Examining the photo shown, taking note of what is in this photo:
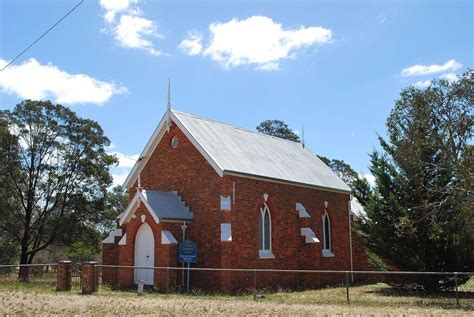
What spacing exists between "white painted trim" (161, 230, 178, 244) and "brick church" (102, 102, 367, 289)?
5 centimetres

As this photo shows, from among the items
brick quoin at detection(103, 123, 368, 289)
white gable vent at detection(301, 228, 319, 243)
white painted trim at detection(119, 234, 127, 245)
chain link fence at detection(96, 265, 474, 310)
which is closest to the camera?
chain link fence at detection(96, 265, 474, 310)

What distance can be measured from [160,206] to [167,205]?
558 millimetres

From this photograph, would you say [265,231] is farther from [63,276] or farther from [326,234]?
[63,276]

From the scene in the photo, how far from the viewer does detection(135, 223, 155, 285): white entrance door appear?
907 inches

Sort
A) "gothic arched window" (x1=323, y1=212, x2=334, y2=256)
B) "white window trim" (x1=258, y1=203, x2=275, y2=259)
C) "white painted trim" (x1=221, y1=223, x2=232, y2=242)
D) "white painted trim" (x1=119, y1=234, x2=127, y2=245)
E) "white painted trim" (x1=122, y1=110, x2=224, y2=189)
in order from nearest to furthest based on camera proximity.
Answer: "white painted trim" (x1=221, y1=223, x2=232, y2=242) → "white painted trim" (x1=119, y1=234, x2=127, y2=245) → "white window trim" (x1=258, y1=203, x2=275, y2=259) → "white painted trim" (x1=122, y1=110, x2=224, y2=189) → "gothic arched window" (x1=323, y1=212, x2=334, y2=256)

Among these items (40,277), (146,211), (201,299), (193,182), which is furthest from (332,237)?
(40,277)

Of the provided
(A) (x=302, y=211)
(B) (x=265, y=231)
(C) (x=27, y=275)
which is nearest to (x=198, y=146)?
(B) (x=265, y=231)

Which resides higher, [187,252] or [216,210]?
[216,210]

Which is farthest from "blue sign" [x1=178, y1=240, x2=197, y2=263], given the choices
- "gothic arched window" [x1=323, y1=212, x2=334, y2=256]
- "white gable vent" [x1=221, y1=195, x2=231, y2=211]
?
"gothic arched window" [x1=323, y1=212, x2=334, y2=256]

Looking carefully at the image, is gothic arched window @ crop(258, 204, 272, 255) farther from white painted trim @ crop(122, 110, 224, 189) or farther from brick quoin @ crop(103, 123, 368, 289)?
white painted trim @ crop(122, 110, 224, 189)

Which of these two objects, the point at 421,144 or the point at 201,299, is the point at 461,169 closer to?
the point at 421,144

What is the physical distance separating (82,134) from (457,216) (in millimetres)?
27088

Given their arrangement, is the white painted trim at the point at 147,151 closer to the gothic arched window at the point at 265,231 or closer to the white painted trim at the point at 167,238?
the white painted trim at the point at 167,238

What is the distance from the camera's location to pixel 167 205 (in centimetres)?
2377
